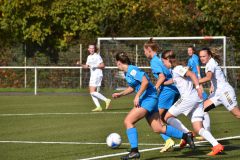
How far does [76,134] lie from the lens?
16.4 metres

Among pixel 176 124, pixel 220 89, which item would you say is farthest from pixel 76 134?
pixel 220 89

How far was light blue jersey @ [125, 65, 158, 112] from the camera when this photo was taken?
40.8ft

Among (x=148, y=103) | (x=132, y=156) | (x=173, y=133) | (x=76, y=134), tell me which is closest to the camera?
(x=132, y=156)

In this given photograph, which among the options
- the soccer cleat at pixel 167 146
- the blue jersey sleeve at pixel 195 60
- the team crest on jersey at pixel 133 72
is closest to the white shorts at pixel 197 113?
the soccer cleat at pixel 167 146

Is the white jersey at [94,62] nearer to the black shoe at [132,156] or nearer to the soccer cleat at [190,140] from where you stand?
the soccer cleat at [190,140]

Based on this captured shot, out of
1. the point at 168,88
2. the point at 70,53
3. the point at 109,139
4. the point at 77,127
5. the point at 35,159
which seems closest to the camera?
the point at 35,159

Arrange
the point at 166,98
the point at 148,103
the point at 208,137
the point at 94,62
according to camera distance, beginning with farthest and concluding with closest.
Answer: the point at 94,62
the point at 166,98
the point at 208,137
the point at 148,103

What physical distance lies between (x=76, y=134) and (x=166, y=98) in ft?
7.80

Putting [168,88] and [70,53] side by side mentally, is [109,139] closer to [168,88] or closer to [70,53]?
[168,88]

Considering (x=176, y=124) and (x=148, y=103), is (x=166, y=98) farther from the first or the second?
(x=148, y=103)

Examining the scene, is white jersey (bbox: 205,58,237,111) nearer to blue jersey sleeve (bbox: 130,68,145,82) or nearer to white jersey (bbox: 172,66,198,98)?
white jersey (bbox: 172,66,198,98)

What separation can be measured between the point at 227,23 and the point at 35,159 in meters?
30.1

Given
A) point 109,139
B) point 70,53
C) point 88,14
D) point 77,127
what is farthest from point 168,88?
point 88,14

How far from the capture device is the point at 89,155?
12852mm
